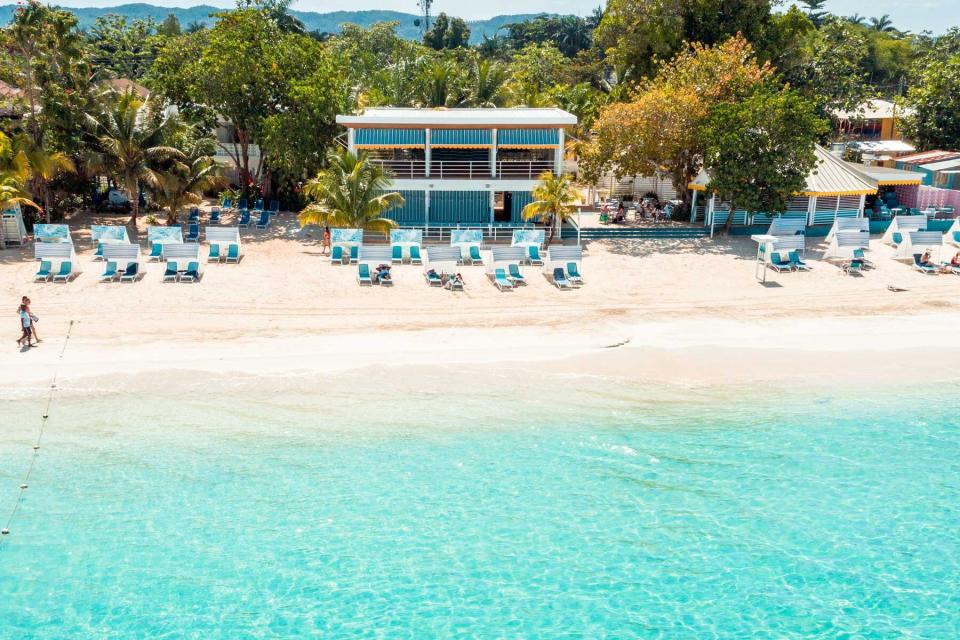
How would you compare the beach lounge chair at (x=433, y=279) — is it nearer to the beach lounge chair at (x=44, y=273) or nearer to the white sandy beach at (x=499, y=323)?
the white sandy beach at (x=499, y=323)

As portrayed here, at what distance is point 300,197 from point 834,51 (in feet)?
109

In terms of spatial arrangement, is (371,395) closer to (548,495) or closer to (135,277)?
(548,495)

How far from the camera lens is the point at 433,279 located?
25531 millimetres

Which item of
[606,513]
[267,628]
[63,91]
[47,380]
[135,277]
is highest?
[63,91]

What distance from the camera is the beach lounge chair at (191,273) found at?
2495 centimetres

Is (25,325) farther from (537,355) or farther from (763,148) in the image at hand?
(763,148)

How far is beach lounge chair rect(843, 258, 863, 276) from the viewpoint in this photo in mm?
27766

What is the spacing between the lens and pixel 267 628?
1166 centimetres

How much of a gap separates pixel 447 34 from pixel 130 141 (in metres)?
91.8

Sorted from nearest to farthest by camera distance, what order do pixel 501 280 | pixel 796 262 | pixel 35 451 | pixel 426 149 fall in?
1. pixel 35 451
2. pixel 501 280
3. pixel 796 262
4. pixel 426 149

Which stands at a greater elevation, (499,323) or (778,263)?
(778,263)

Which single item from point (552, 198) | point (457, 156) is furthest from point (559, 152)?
point (457, 156)

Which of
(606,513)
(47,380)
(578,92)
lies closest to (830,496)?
(606,513)

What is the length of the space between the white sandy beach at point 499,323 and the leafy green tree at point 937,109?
25.0 metres
